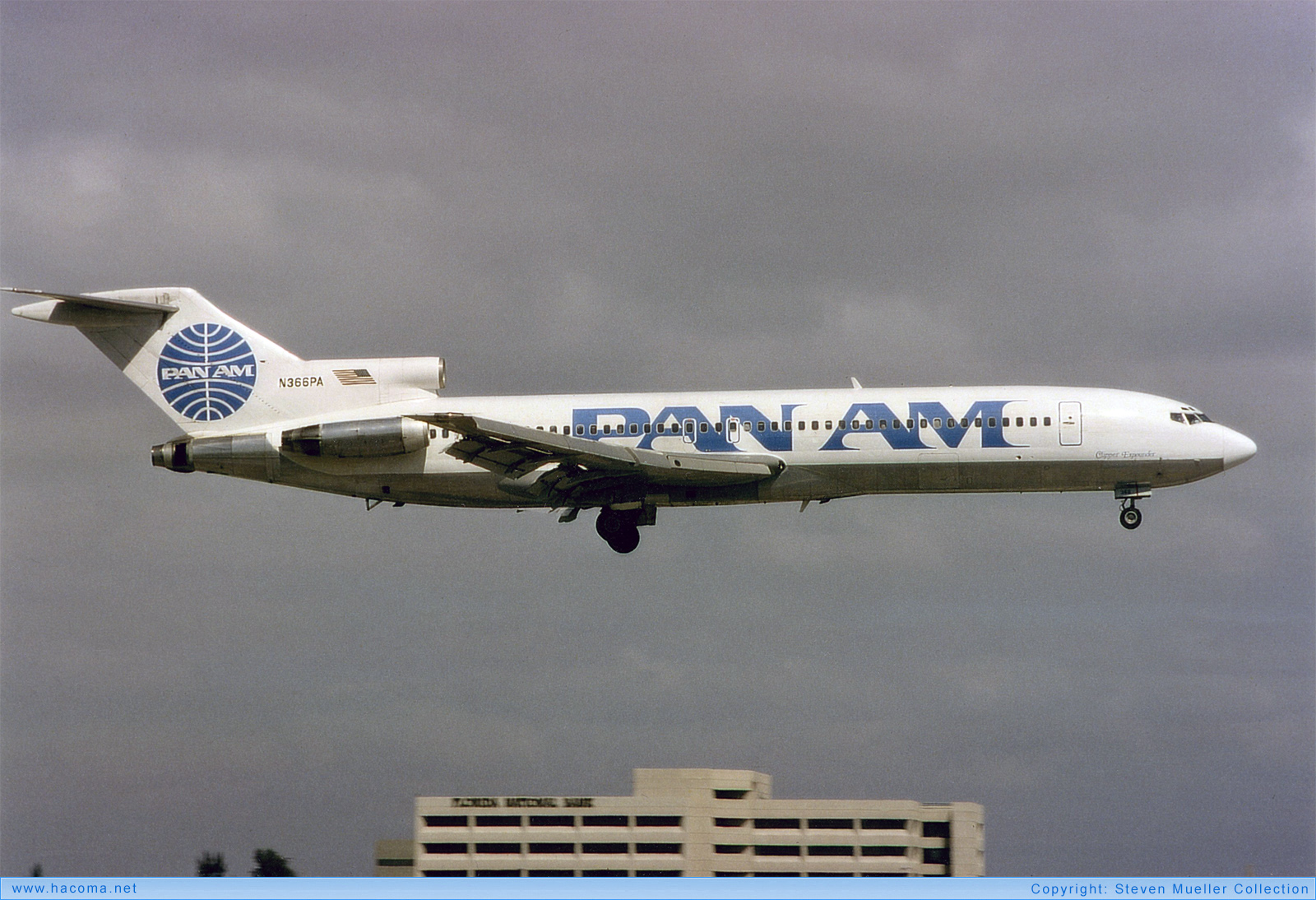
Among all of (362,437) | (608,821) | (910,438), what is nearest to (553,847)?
(608,821)

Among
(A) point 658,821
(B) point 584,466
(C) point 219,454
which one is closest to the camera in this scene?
(B) point 584,466

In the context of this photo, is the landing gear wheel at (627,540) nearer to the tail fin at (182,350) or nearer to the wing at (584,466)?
the wing at (584,466)

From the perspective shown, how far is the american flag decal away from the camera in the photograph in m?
43.9

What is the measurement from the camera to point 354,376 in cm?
4397

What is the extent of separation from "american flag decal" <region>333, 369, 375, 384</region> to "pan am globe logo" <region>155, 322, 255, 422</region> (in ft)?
8.48

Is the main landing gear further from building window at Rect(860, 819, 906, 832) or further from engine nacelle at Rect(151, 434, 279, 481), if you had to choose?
building window at Rect(860, 819, 906, 832)

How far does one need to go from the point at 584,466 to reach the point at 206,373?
12074 millimetres

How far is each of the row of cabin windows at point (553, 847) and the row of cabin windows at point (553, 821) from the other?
77 centimetres

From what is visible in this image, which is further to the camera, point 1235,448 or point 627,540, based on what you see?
point 627,540

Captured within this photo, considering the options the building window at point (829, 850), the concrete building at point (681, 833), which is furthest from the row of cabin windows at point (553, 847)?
the building window at point (829, 850)

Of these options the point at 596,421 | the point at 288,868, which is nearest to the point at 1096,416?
the point at 596,421

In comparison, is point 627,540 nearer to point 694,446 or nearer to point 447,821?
point 694,446

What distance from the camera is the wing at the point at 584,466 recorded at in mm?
38875

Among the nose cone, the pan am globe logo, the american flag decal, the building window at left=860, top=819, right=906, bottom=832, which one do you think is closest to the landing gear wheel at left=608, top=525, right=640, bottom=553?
the american flag decal
